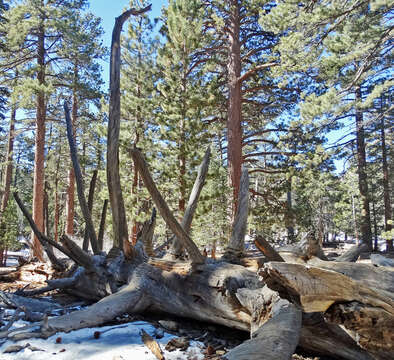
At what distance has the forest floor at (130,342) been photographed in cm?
208

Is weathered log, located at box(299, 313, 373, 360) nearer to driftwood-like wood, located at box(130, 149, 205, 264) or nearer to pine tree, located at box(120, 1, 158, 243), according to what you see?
driftwood-like wood, located at box(130, 149, 205, 264)

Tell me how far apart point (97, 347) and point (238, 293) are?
1.19 meters

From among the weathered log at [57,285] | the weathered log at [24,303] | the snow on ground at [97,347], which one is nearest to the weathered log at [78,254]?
the weathered log at [57,285]

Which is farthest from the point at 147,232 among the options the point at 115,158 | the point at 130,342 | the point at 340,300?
the point at 340,300

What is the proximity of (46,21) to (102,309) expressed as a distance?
492 inches

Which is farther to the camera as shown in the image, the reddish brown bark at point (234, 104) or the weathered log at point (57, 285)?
the reddish brown bark at point (234, 104)

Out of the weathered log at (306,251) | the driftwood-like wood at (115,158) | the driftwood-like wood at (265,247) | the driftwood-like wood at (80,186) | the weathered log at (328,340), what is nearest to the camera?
the weathered log at (328,340)

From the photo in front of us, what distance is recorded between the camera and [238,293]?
232 cm

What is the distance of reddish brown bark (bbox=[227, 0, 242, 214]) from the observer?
1053 cm

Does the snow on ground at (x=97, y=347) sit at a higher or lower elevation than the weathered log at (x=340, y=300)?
lower

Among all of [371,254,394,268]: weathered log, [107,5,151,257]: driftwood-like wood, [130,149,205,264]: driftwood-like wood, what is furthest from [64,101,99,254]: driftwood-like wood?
[371,254,394,268]: weathered log

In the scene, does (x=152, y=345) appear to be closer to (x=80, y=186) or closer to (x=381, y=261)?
(x=381, y=261)

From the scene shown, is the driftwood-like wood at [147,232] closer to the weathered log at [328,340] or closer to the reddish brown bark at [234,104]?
the weathered log at [328,340]

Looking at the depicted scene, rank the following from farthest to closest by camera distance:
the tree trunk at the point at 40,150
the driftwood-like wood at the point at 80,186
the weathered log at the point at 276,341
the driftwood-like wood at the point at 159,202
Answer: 1. the tree trunk at the point at 40,150
2. the driftwood-like wood at the point at 80,186
3. the driftwood-like wood at the point at 159,202
4. the weathered log at the point at 276,341
